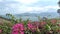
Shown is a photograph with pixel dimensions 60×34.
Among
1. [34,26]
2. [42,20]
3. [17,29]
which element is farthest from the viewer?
[42,20]

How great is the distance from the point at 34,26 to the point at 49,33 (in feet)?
0.70

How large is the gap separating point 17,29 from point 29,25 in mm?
177

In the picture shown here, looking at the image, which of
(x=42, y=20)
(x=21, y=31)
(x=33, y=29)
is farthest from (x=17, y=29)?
(x=42, y=20)

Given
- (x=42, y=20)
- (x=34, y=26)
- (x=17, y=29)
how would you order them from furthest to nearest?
(x=42, y=20)
(x=34, y=26)
(x=17, y=29)

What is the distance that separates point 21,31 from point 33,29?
15 cm

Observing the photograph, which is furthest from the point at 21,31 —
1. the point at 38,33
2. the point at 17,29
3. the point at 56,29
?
the point at 56,29

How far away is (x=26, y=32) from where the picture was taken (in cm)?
233

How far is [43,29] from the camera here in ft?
7.85

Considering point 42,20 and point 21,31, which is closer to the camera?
point 21,31

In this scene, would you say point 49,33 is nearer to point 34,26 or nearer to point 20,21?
point 34,26

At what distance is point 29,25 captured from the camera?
2400 millimetres

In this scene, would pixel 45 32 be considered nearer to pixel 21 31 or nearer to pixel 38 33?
pixel 38 33

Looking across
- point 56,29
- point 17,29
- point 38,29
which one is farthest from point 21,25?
point 56,29

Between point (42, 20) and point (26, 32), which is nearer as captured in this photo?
point (26, 32)
